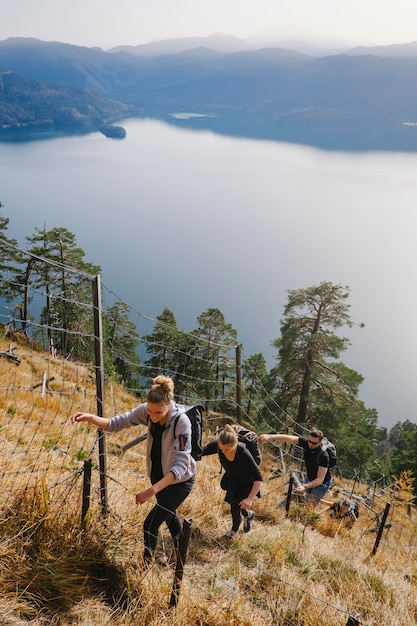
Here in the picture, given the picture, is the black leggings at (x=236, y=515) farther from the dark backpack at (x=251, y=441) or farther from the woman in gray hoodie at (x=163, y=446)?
the woman in gray hoodie at (x=163, y=446)

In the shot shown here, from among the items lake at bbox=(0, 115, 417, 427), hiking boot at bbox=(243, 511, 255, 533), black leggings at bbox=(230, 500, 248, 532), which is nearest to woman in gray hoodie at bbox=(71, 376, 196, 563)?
black leggings at bbox=(230, 500, 248, 532)

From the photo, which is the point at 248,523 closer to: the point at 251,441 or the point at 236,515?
the point at 236,515

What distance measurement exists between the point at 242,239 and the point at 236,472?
111 m

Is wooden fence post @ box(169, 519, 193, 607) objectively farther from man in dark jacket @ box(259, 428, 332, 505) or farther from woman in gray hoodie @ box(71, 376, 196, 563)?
man in dark jacket @ box(259, 428, 332, 505)

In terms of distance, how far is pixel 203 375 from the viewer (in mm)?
31734

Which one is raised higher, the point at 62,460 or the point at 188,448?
the point at 188,448

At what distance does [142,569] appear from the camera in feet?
10.9

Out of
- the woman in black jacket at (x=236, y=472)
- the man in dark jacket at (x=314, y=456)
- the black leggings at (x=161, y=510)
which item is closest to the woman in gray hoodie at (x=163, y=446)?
the black leggings at (x=161, y=510)

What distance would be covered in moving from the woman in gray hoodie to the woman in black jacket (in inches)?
26.7

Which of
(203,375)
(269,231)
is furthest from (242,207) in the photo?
(203,375)

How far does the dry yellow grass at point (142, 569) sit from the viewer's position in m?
3.04

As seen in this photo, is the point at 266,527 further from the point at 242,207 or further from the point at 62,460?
the point at 242,207

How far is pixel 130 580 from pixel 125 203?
5348 inches

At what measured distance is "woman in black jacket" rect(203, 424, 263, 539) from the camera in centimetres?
412
